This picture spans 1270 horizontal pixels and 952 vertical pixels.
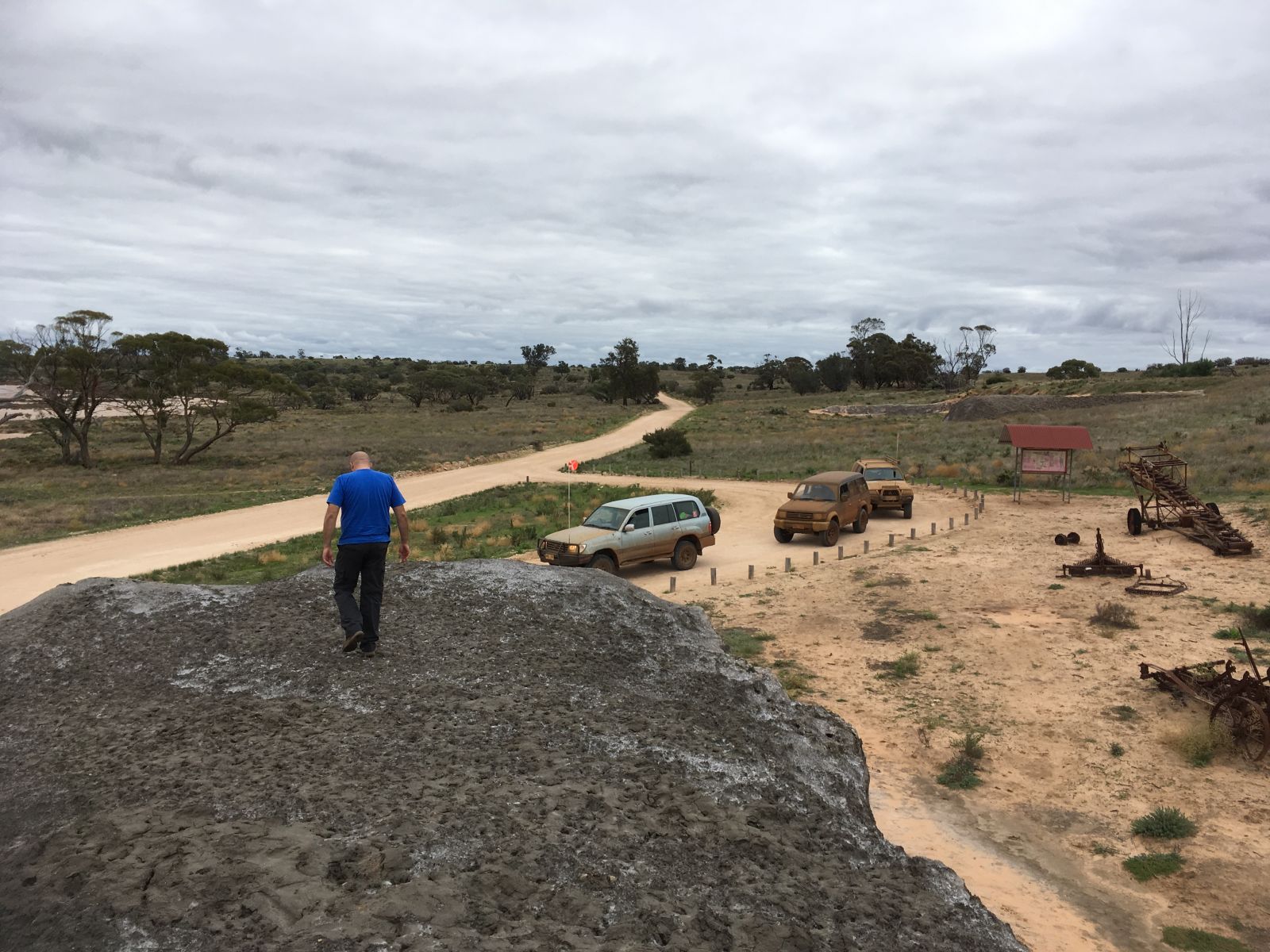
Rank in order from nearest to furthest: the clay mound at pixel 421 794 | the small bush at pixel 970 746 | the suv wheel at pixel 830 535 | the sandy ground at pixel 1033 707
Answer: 1. the clay mound at pixel 421 794
2. the sandy ground at pixel 1033 707
3. the small bush at pixel 970 746
4. the suv wheel at pixel 830 535

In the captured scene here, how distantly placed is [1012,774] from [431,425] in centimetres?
6502

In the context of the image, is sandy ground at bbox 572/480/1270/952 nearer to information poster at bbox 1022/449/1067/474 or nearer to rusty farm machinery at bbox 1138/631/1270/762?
rusty farm machinery at bbox 1138/631/1270/762

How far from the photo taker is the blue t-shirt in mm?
6594

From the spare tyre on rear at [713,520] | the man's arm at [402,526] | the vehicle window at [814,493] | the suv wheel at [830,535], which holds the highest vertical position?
the man's arm at [402,526]

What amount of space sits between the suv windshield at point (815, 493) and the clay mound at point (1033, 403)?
143ft

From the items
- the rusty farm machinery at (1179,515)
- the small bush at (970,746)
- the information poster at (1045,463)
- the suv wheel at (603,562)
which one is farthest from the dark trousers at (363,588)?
the information poster at (1045,463)

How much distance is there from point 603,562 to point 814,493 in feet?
24.2

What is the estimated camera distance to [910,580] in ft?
52.7

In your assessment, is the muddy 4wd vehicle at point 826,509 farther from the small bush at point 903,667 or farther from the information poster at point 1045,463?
the small bush at point 903,667

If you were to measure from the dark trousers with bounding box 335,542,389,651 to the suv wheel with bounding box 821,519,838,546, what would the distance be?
15337mm

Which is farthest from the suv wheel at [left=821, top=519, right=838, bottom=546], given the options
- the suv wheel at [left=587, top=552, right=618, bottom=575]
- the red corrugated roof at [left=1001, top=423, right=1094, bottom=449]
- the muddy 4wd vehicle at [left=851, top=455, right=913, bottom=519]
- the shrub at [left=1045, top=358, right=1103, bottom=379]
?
the shrub at [left=1045, top=358, right=1103, bottom=379]

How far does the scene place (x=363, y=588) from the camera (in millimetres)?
6727

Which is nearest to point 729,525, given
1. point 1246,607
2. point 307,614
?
point 1246,607

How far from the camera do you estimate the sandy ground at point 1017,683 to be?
21.5ft
